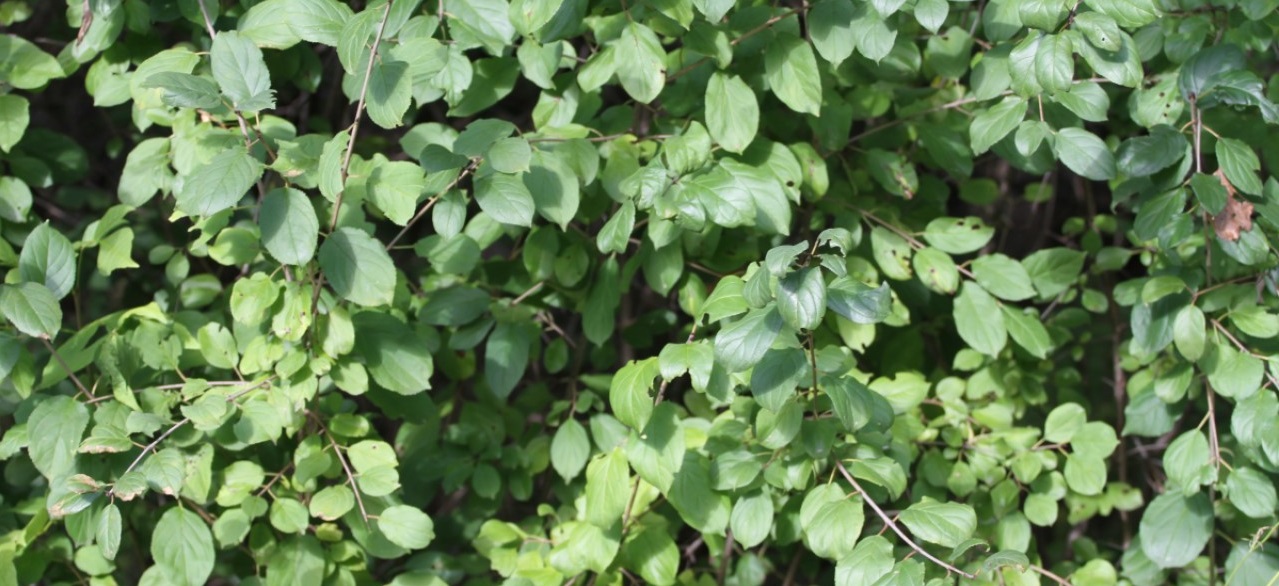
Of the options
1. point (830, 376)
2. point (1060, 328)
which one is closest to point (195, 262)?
point (830, 376)

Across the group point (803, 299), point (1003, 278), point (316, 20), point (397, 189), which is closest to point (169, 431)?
point (397, 189)

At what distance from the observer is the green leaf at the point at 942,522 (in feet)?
4.47

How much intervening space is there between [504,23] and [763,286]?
58 cm

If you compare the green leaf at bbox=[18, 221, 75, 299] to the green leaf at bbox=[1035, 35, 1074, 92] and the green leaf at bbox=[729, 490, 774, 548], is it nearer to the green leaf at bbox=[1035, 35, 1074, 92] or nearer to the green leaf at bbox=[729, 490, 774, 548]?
the green leaf at bbox=[729, 490, 774, 548]

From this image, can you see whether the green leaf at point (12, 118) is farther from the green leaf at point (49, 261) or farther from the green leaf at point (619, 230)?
the green leaf at point (619, 230)

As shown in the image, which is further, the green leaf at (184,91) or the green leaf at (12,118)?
the green leaf at (12,118)

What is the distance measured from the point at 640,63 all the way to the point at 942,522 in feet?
2.20

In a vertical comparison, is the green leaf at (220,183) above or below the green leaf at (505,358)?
above

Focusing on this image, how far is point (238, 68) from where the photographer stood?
1436 millimetres

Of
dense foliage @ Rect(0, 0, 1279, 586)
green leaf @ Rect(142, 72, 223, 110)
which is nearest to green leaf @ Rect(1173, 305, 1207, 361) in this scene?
dense foliage @ Rect(0, 0, 1279, 586)

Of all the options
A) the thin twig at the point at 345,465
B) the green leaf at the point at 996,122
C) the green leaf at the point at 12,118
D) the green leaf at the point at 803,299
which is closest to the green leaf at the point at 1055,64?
the green leaf at the point at 996,122

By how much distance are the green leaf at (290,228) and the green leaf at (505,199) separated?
207 millimetres

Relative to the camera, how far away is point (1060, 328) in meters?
2.11

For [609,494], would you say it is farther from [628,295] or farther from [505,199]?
[628,295]
